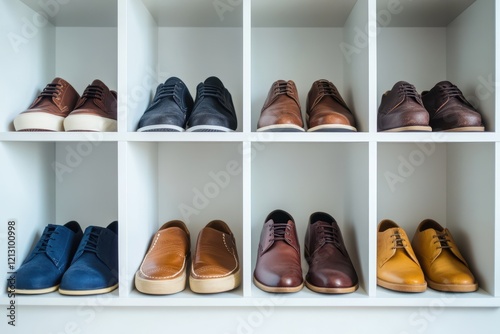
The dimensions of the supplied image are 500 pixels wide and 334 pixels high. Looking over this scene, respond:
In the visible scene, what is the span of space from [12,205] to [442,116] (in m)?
1.19

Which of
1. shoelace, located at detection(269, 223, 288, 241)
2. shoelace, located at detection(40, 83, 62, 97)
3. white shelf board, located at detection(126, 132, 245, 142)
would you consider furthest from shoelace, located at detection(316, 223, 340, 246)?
shoelace, located at detection(40, 83, 62, 97)

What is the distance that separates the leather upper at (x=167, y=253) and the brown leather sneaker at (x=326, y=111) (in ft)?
1.63

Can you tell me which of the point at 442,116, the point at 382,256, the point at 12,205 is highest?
the point at 442,116

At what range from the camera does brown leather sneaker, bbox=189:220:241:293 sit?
1024mm

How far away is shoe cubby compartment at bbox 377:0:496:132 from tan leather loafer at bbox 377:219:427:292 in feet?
1.25

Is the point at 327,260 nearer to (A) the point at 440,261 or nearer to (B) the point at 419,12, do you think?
(A) the point at 440,261

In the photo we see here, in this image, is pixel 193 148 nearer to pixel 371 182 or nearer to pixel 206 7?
pixel 206 7

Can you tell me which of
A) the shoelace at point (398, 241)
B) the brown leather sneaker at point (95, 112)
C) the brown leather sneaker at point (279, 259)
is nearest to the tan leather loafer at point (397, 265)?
the shoelace at point (398, 241)

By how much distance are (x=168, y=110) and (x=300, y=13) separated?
0.51 m

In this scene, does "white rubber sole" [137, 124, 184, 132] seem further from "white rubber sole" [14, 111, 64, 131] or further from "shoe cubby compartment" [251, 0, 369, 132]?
"shoe cubby compartment" [251, 0, 369, 132]

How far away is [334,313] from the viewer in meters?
1.05

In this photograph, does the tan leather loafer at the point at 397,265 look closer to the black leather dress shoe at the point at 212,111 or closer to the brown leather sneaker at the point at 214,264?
the brown leather sneaker at the point at 214,264

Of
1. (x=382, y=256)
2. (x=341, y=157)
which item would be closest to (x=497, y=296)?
(x=382, y=256)

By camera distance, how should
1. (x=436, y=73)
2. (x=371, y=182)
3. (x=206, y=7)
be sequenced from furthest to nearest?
(x=436, y=73) < (x=206, y=7) < (x=371, y=182)
